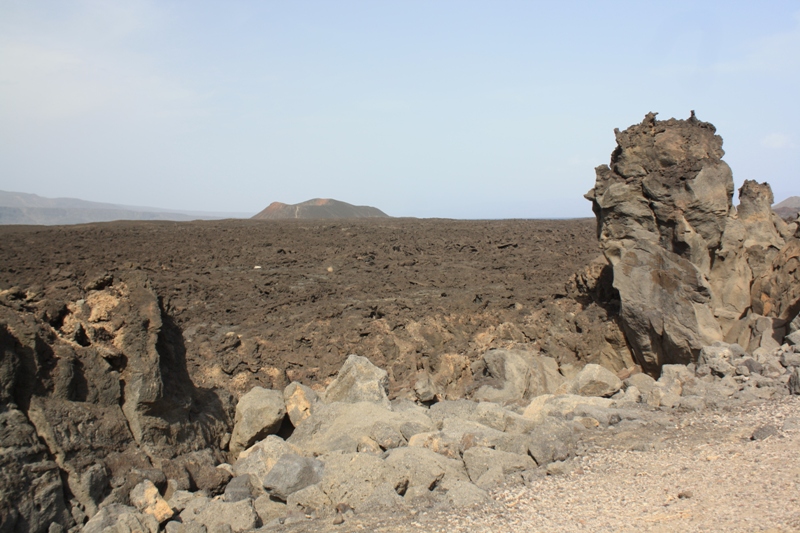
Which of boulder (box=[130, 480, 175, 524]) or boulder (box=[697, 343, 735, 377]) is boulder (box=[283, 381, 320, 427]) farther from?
boulder (box=[697, 343, 735, 377])

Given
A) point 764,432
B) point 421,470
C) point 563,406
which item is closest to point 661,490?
point 764,432

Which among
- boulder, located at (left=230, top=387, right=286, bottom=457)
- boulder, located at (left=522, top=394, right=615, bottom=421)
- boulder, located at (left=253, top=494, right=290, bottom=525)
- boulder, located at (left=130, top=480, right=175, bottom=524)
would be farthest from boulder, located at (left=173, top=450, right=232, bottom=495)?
boulder, located at (left=522, top=394, right=615, bottom=421)

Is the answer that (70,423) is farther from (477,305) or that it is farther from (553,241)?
(553,241)

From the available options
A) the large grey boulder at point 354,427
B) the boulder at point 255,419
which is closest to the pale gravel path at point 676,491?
the large grey boulder at point 354,427

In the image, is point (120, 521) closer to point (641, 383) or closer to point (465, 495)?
point (465, 495)

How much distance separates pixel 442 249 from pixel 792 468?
489 inches

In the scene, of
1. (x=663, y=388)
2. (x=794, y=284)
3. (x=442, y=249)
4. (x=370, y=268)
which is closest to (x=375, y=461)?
(x=663, y=388)

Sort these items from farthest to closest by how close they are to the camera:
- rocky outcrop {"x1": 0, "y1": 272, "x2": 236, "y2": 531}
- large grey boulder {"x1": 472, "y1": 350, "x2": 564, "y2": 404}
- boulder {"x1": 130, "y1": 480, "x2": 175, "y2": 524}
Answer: large grey boulder {"x1": 472, "y1": 350, "x2": 564, "y2": 404}, boulder {"x1": 130, "y1": 480, "x2": 175, "y2": 524}, rocky outcrop {"x1": 0, "y1": 272, "x2": 236, "y2": 531}

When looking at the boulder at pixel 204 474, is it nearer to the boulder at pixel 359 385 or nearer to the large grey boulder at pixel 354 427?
the large grey boulder at pixel 354 427

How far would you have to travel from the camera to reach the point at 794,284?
9.62 m

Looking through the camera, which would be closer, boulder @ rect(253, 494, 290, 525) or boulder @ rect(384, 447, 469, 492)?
boulder @ rect(253, 494, 290, 525)

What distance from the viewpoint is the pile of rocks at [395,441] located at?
5320 millimetres

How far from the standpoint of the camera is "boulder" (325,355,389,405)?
808 centimetres

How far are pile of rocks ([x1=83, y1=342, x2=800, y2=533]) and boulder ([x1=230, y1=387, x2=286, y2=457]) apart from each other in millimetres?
14
